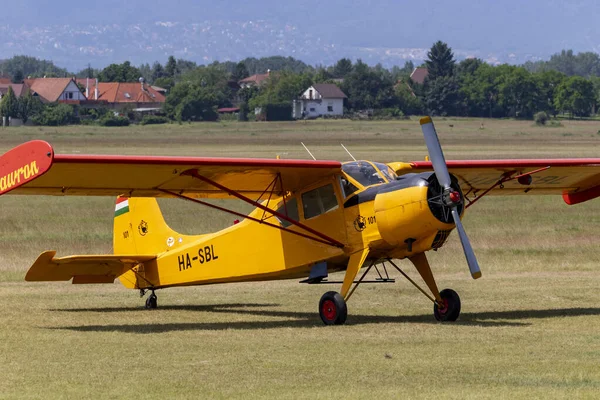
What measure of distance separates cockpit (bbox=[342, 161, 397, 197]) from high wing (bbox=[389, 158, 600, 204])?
630mm

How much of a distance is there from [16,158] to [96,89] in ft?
446

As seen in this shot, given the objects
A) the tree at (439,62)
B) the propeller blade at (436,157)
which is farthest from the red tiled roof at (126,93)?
the propeller blade at (436,157)

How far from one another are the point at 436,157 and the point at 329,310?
2414mm

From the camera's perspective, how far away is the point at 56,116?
114500 mm

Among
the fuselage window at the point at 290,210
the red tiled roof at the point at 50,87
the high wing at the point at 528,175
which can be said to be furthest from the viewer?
the red tiled roof at the point at 50,87

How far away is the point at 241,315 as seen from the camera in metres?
16.6

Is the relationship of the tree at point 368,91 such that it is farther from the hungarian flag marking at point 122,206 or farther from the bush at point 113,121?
the hungarian flag marking at point 122,206

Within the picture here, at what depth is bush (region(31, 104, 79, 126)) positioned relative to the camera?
113625 millimetres

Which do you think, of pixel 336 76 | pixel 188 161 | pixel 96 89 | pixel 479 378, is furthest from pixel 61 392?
pixel 336 76

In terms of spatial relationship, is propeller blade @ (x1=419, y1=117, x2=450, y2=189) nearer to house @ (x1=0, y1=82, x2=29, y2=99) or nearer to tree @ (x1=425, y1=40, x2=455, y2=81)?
house @ (x1=0, y1=82, x2=29, y2=99)

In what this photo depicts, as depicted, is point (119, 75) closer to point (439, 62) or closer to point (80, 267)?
point (439, 62)

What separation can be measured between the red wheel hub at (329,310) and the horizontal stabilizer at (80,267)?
11.7ft

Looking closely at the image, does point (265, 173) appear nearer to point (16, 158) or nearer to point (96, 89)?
point (16, 158)

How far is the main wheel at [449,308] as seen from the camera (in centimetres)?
1486
